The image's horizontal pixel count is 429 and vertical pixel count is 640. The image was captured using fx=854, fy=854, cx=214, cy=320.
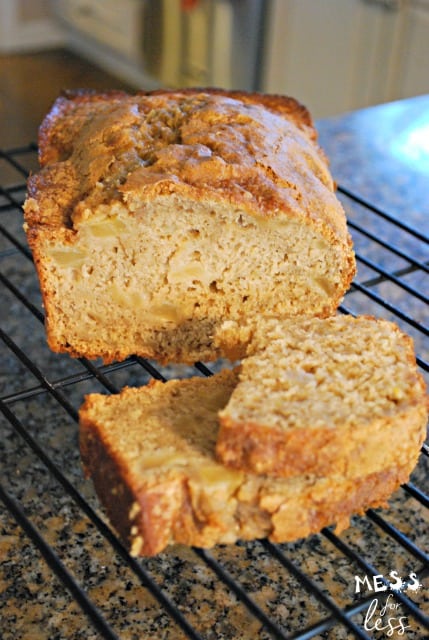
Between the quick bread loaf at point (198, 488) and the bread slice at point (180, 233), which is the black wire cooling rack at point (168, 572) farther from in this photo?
the bread slice at point (180, 233)

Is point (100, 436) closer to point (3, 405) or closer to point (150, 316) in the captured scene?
point (3, 405)

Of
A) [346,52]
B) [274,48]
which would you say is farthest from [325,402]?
[274,48]

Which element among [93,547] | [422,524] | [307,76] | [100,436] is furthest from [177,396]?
[307,76]

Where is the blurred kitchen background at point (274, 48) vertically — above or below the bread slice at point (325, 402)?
below

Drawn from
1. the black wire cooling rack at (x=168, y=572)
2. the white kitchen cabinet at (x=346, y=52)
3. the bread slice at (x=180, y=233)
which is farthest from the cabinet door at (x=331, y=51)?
the black wire cooling rack at (x=168, y=572)
